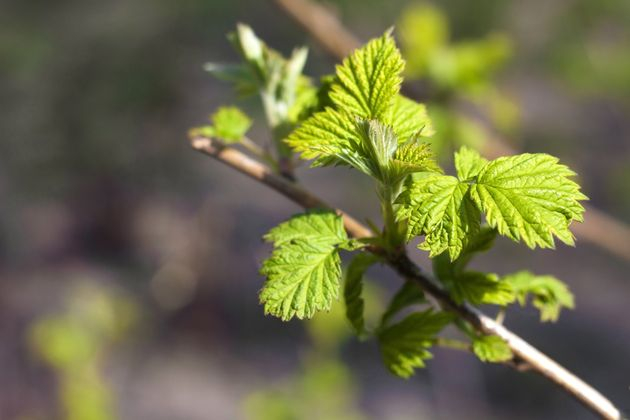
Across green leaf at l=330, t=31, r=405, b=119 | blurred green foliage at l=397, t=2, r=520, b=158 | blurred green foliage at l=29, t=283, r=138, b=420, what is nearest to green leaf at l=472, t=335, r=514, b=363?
green leaf at l=330, t=31, r=405, b=119

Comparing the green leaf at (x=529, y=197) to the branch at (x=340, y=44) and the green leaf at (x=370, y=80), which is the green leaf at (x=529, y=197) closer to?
the green leaf at (x=370, y=80)

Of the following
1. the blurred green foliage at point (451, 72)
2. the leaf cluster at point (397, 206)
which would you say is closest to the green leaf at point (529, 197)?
the leaf cluster at point (397, 206)

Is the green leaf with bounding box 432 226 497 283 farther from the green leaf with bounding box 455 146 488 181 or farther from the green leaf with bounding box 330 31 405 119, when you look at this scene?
the green leaf with bounding box 330 31 405 119

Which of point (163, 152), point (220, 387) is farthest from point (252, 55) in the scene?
point (163, 152)

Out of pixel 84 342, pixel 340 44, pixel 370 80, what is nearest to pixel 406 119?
pixel 370 80

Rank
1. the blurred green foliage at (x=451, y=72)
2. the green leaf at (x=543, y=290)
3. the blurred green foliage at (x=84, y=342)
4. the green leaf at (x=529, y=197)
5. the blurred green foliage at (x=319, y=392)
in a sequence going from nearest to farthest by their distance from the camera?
the green leaf at (x=529, y=197) < the green leaf at (x=543, y=290) < the blurred green foliage at (x=451, y=72) < the blurred green foliage at (x=319, y=392) < the blurred green foliage at (x=84, y=342)
